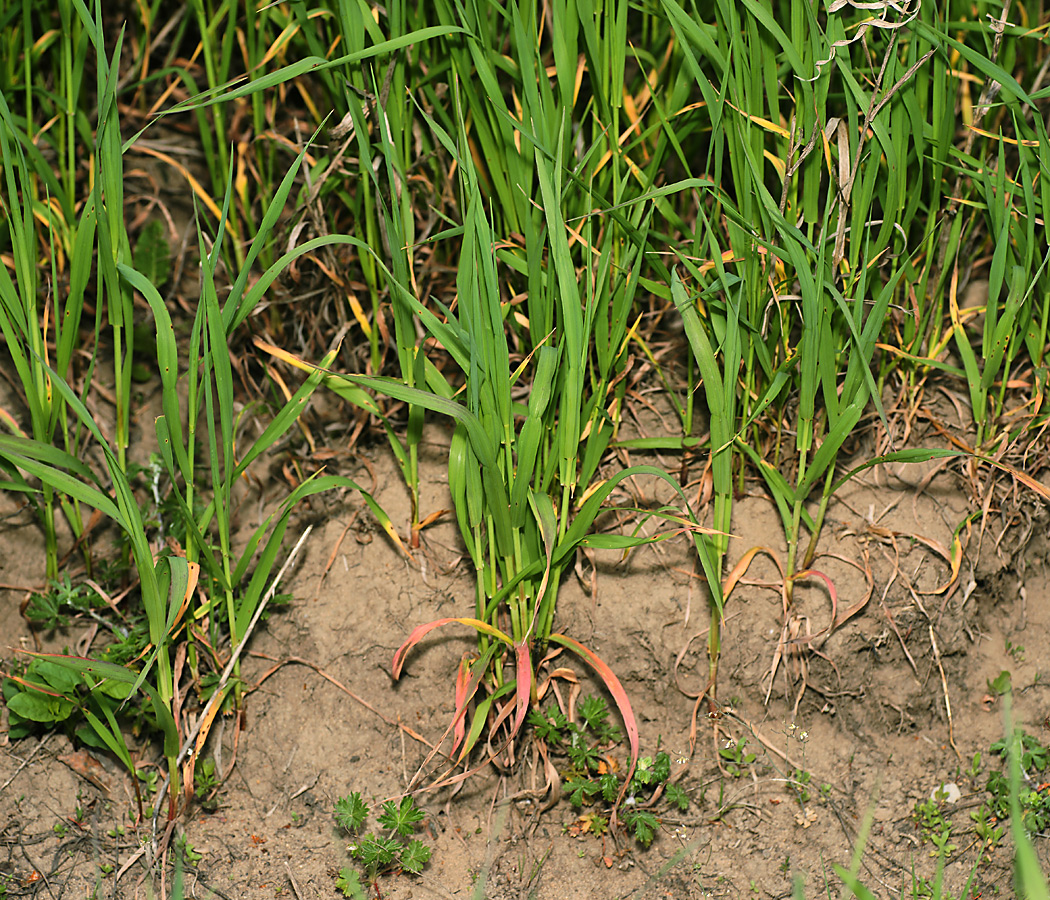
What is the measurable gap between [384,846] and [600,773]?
15.3 inches

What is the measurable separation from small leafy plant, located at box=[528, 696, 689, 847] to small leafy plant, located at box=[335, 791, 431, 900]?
10.1 inches

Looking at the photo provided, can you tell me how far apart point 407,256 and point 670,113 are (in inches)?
20.4

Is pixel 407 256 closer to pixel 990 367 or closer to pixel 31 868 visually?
pixel 990 367

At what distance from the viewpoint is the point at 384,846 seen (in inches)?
62.1

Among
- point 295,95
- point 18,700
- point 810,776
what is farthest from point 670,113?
point 18,700

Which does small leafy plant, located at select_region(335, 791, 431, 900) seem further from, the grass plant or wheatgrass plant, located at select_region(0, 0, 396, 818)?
wheatgrass plant, located at select_region(0, 0, 396, 818)

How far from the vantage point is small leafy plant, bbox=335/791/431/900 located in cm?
158

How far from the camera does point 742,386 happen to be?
70.0 inches

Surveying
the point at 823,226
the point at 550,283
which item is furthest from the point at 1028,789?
the point at 550,283

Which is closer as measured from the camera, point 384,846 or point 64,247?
point 384,846

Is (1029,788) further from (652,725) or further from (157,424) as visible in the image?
(157,424)

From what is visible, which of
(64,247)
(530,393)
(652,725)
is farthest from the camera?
(64,247)

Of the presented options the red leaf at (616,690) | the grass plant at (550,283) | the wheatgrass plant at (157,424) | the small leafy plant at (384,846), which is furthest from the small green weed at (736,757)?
A: the wheatgrass plant at (157,424)

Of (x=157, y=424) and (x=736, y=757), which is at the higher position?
(x=157, y=424)
